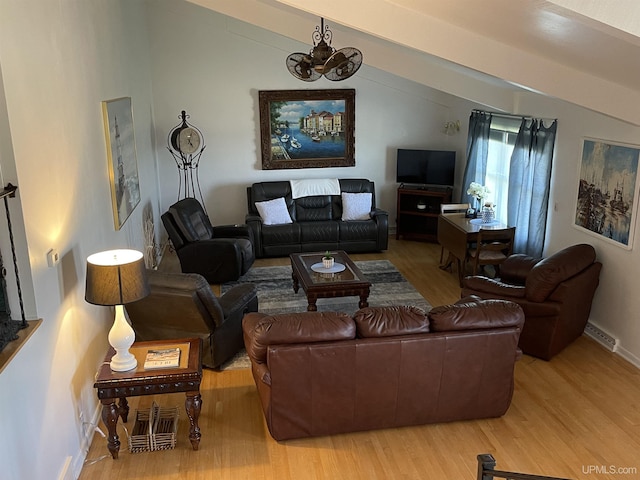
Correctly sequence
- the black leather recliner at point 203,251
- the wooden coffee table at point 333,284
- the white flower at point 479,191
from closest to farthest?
the wooden coffee table at point 333,284, the black leather recliner at point 203,251, the white flower at point 479,191

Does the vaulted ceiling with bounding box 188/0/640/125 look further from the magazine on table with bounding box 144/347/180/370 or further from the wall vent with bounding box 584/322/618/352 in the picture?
the magazine on table with bounding box 144/347/180/370

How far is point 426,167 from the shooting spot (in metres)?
8.59

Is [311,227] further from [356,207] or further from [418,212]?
[418,212]

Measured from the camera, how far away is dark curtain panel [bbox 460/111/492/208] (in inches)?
300

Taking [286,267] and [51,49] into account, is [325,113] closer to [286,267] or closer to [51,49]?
[286,267]

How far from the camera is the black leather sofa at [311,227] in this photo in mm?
7859

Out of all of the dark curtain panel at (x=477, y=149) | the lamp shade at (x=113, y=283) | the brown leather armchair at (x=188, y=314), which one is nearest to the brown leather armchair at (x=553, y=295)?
the brown leather armchair at (x=188, y=314)

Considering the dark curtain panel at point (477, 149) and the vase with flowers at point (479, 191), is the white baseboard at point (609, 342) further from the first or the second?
the dark curtain panel at point (477, 149)

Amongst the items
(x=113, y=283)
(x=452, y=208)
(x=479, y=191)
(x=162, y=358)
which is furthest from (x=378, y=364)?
(x=452, y=208)

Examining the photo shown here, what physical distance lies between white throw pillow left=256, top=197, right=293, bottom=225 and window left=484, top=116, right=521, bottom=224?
2.83m

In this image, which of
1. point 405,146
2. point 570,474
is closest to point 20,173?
point 570,474

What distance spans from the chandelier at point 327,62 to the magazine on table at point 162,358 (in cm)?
240

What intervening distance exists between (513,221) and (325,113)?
10.9ft

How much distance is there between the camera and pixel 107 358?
12.5ft
